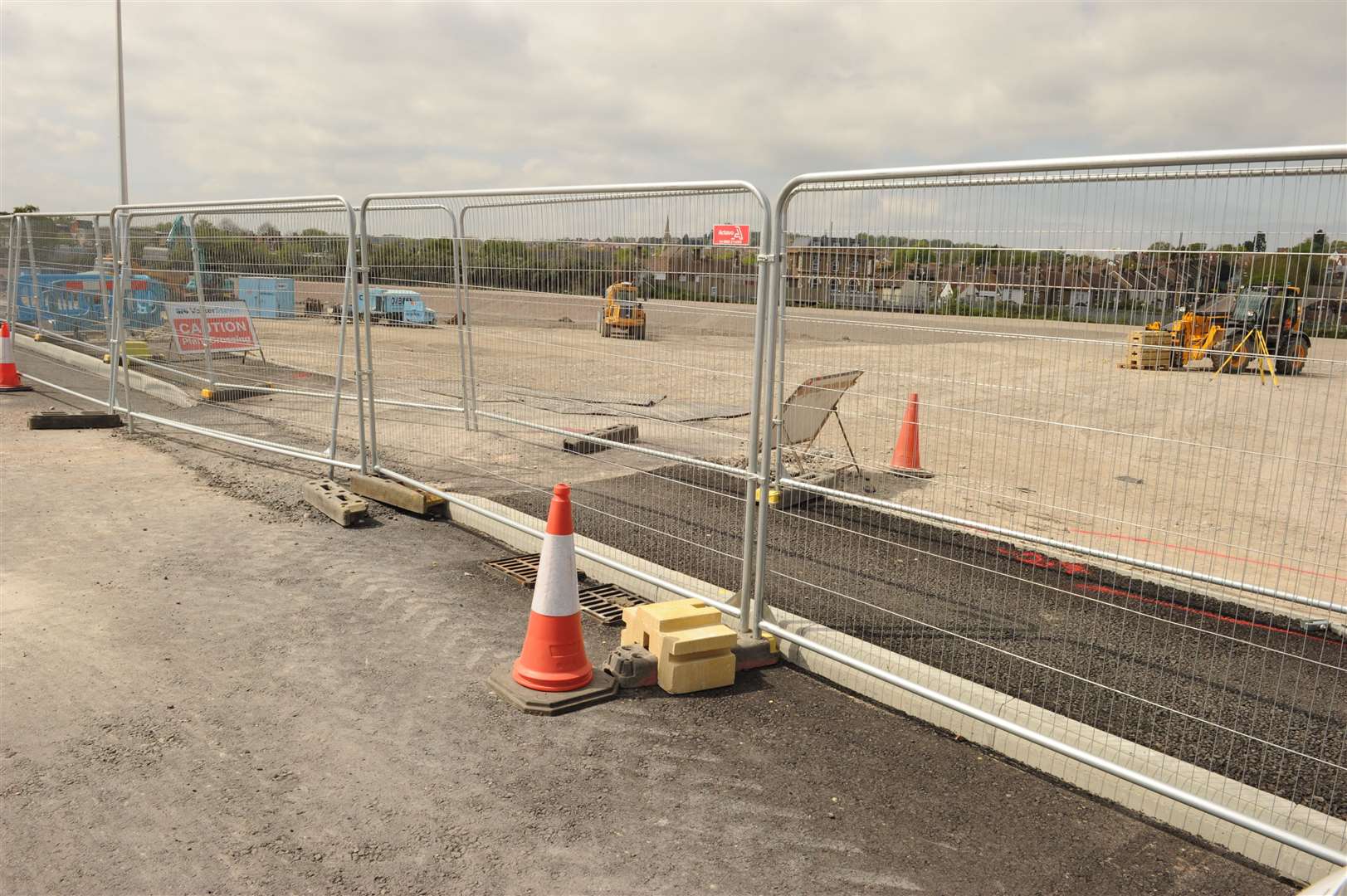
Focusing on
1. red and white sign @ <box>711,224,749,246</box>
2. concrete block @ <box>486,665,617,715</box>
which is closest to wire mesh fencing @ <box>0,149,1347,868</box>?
red and white sign @ <box>711,224,749,246</box>

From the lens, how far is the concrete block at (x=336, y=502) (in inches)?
280

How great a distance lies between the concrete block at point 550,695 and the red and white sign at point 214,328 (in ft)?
24.3

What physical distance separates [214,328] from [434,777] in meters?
9.04

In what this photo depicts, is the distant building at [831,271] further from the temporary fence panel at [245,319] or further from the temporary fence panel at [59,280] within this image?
the temporary fence panel at [59,280]

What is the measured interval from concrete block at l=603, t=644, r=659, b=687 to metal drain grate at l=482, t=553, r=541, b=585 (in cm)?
156

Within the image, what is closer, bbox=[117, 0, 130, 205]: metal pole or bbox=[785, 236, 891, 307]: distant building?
bbox=[785, 236, 891, 307]: distant building

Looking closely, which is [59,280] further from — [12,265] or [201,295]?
[201,295]

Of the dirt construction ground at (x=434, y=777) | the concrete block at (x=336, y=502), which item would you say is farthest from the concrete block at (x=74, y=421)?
the dirt construction ground at (x=434, y=777)

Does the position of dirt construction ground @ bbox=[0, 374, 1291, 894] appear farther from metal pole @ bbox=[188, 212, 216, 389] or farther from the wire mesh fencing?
metal pole @ bbox=[188, 212, 216, 389]

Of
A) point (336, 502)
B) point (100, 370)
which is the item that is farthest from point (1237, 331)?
point (100, 370)

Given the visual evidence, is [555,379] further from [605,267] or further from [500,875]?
[500,875]

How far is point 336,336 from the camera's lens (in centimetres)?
852

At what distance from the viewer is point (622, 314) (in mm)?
5977

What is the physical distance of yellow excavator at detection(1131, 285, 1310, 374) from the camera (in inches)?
130
